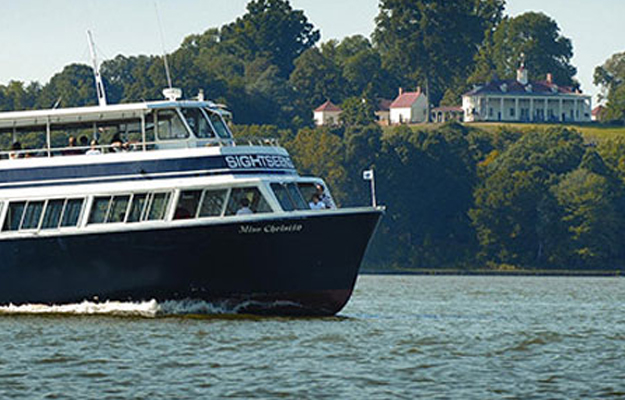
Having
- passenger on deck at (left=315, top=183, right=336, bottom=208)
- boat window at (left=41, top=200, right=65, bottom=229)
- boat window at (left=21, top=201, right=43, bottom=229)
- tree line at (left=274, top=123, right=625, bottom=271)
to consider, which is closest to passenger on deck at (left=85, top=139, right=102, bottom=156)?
boat window at (left=41, top=200, right=65, bottom=229)

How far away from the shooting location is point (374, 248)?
498 ft

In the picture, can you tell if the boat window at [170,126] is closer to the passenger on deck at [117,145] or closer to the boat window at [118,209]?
the passenger on deck at [117,145]

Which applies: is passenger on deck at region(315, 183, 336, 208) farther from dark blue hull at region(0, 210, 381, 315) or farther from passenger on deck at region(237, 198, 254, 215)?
passenger on deck at region(237, 198, 254, 215)

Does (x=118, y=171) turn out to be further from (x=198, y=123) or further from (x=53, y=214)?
(x=198, y=123)

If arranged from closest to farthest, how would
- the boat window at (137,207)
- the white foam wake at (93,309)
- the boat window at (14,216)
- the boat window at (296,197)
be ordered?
the boat window at (137,207) < the white foam wake at (93,309) < the boat window at (296,197) < the boat window at (14,216)

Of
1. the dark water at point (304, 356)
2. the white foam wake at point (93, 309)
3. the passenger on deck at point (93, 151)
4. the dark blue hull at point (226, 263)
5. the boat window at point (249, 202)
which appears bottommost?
the dark water at point (304, 356)

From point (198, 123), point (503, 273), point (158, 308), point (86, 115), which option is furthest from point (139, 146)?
point (503, 273)

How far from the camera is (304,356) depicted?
4025 cm

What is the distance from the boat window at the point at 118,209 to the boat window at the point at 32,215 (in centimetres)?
227

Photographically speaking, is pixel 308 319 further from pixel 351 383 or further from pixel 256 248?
pixel 351 383

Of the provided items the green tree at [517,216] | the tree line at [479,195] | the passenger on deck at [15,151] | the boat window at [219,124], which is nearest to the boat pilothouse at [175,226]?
the boat window at [219,124]

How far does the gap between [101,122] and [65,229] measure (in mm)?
4071

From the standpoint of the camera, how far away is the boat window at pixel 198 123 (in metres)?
50.2

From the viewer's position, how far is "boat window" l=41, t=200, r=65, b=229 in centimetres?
4928
